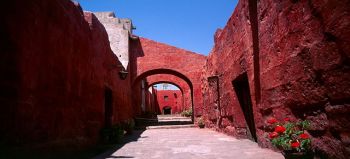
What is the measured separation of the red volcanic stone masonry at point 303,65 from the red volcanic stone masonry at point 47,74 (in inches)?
139

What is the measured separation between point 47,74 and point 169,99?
125 feet

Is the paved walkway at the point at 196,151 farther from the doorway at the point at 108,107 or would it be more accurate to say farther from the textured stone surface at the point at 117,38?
the textured stone surface at the point at 117,38

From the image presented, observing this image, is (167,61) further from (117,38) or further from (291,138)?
(291,138)

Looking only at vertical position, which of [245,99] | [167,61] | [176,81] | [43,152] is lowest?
[43,152]

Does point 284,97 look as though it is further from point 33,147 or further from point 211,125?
point 211,125

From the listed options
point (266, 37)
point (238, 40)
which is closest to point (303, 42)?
point (266, 37)

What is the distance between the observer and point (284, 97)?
4.42m

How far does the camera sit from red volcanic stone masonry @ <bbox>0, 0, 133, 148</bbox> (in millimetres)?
3084

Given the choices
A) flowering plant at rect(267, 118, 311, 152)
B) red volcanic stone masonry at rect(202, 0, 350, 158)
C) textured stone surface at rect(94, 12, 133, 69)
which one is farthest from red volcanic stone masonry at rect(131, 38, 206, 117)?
flowering plant at rect(267, 118, 311, 152)

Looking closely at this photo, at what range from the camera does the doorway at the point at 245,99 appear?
7.20 m

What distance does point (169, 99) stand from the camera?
138ft

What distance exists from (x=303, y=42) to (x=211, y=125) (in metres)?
8.45

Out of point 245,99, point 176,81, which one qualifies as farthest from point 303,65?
point 176,81

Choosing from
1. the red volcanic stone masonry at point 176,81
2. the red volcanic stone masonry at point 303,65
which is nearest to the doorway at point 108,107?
the red volcanic stone masonry at point 303,65
